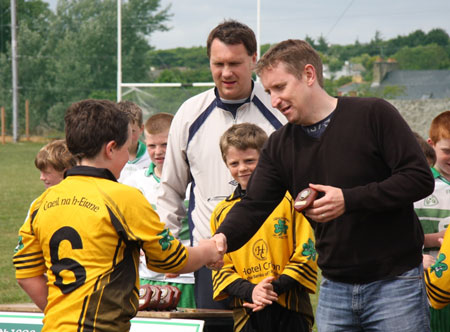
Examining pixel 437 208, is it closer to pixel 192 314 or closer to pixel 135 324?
pixel 192 314

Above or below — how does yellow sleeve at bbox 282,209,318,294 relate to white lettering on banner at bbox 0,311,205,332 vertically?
above

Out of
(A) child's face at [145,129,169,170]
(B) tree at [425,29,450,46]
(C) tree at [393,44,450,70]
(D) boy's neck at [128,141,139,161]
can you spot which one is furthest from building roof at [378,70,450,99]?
(A) child's face at [145,129,169,170]

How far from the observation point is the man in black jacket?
2.98m

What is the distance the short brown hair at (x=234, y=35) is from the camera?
4.25m

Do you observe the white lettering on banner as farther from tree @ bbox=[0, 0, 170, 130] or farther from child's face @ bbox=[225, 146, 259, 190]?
tree @ bbox=[0, 0, 170, 130]

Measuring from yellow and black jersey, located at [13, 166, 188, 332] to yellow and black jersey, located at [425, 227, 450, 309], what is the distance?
1.59 metres

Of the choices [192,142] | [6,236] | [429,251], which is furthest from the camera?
[6,236]

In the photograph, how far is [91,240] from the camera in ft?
9.94

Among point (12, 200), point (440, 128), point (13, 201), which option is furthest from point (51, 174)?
point (12, 200)

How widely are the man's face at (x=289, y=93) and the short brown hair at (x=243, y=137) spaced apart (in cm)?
87

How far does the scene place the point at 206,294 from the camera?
176 inches

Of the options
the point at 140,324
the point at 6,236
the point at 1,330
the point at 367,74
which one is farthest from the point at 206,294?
the point at 367,74

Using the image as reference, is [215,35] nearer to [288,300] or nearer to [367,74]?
[288,300]

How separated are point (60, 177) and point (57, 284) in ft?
5.52
